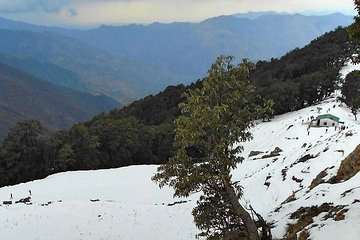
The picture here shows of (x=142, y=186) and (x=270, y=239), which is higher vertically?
(x=270, y=239)

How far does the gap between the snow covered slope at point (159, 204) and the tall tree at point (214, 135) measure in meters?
3.28

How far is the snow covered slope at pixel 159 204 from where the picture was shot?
17703mm

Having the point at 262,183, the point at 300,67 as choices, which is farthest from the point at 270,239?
the point at 300,67

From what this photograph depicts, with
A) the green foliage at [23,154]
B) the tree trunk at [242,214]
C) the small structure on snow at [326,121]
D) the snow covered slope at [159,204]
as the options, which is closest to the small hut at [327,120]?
the small structure on snow at [326,121]

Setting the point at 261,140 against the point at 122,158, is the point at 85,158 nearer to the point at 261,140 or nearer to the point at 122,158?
the point at 122,158

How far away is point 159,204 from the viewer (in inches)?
1613

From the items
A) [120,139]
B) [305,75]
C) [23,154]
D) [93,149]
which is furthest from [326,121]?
[23,154]

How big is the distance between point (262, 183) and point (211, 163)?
90.1 ft

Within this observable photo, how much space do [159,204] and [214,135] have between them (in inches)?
1086

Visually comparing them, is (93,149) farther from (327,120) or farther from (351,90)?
(351,90)

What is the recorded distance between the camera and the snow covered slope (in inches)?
697

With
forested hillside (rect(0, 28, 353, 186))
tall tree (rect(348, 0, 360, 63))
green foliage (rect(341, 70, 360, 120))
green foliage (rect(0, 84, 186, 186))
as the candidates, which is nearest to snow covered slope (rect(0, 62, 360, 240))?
tall tree (rect(348, 0, 360, 63))

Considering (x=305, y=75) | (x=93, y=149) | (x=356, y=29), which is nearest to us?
(x=356, y=29)

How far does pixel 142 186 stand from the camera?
5288cm
